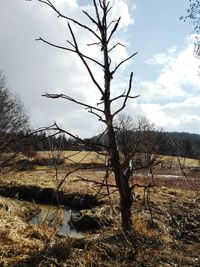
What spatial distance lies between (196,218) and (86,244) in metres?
5.28

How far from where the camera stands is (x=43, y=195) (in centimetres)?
2183

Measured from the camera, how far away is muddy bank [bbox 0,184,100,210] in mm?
19062

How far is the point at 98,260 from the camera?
6.43 metres

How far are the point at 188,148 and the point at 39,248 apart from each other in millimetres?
81837

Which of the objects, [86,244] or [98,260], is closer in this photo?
[98,260]

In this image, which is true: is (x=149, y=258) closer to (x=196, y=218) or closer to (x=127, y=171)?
(x=127, y=171)

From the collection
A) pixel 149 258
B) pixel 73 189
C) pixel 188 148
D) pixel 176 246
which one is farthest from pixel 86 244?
pixel 188 148

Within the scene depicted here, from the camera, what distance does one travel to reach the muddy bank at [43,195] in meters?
19.1

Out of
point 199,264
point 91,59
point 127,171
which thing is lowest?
point 199,264

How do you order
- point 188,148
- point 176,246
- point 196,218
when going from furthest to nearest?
point 188,148, point 196,218, point 176,246

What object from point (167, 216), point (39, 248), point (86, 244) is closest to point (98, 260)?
point (86, 244)

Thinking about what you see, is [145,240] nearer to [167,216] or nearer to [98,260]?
[98,260]

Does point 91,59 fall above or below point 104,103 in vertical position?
above

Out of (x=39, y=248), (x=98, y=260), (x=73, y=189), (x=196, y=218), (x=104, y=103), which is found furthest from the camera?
(x=73, y=189)
